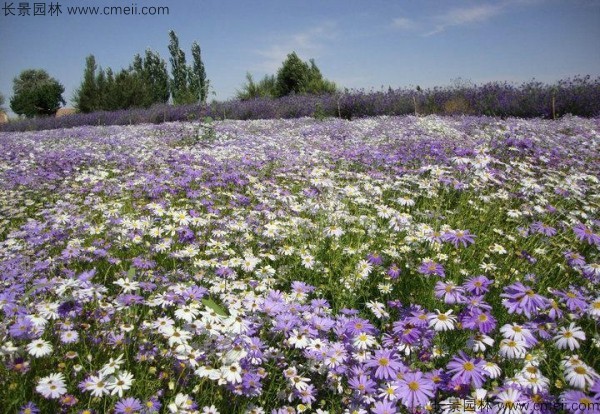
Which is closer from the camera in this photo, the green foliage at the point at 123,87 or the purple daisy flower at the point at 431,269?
the purple daisy flower at the point at 431,269

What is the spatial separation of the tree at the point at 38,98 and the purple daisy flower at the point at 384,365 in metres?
51.3

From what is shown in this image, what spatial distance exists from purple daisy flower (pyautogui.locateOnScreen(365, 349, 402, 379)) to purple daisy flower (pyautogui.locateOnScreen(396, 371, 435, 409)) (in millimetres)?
72

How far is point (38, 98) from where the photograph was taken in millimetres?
45438

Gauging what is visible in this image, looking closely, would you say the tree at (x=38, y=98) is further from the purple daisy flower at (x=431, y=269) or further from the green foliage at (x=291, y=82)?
the purple daisy flower at (x=431, y=269)

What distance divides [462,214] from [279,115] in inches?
548

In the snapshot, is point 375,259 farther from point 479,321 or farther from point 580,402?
point 580,402

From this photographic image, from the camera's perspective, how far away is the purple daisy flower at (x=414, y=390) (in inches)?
61.5

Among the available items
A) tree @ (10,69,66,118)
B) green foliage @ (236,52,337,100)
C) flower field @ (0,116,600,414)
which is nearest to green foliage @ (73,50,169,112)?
green foliage @ (236,52,337,100)

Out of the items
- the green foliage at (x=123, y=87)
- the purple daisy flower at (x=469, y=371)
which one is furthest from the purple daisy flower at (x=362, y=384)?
the green foliage at (x=123, y=87)

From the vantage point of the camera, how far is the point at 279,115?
17.1 meters

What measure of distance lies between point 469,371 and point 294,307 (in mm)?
936

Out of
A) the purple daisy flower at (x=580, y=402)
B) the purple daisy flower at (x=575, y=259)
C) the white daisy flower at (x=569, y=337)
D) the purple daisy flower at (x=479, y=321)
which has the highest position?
the purple daisy flower at (x=575, y=259)

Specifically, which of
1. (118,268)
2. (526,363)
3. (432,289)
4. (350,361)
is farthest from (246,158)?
(526,363)

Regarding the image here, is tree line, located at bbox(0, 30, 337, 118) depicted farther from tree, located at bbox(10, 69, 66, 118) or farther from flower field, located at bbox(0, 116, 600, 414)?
flower field, located at bbox(0, 116, 600, 414)
